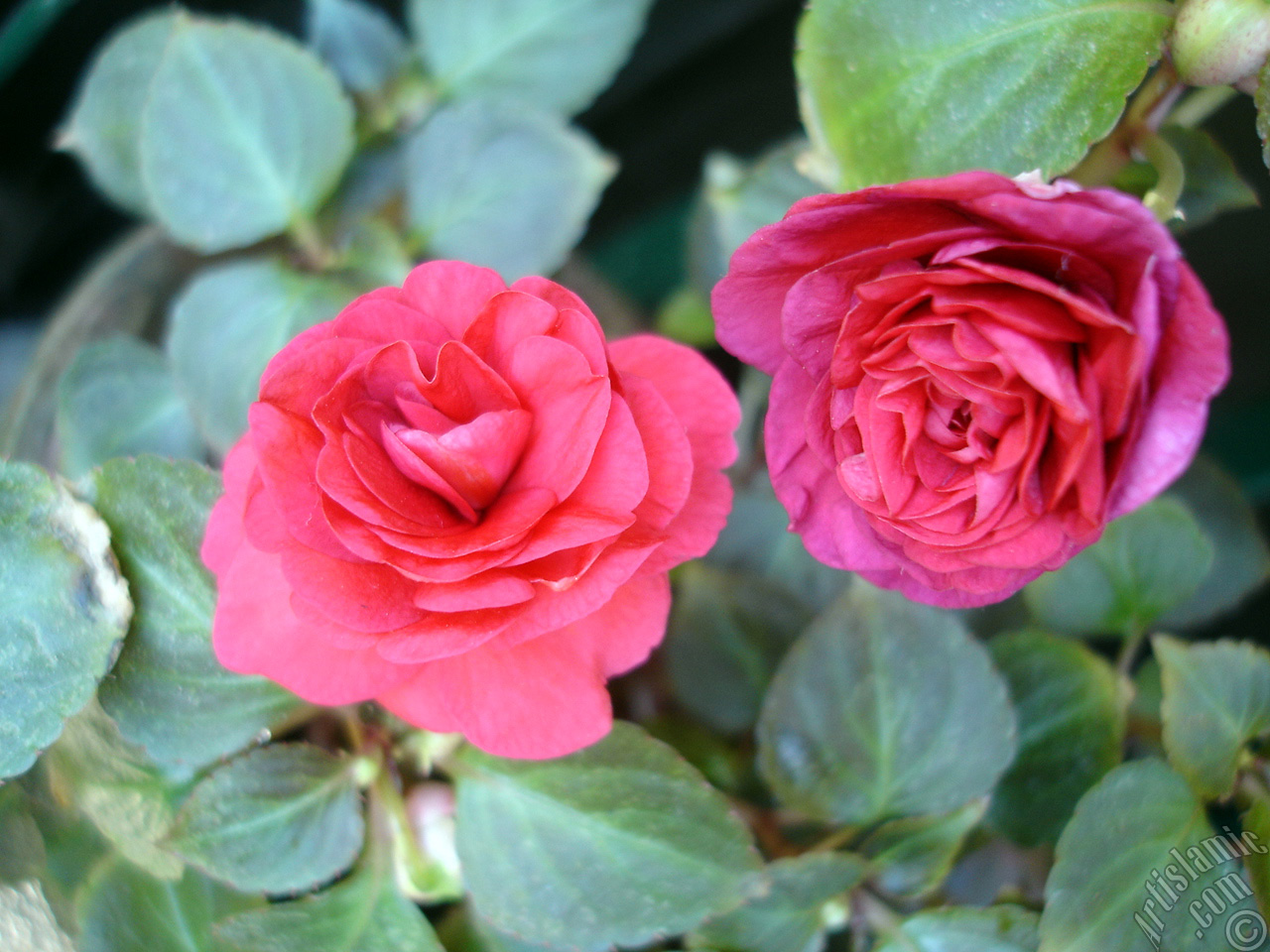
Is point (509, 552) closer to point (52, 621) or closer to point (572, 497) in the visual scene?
point (572, 497)

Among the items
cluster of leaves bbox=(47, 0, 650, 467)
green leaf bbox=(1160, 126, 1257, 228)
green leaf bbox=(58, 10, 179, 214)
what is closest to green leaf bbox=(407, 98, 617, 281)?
cluster of leaves bbox=(47, 0, 650, 467)

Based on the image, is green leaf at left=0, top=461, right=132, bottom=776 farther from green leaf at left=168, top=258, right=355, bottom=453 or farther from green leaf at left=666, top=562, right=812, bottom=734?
green leaf at left=666, top=562, right=812, bottom=734

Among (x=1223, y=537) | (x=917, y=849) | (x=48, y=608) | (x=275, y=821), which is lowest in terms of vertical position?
(x=1223, y=537)

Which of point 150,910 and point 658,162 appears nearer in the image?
point 150,910

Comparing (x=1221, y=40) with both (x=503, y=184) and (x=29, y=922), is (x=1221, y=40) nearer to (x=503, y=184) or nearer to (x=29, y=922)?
(x=503, y=184)

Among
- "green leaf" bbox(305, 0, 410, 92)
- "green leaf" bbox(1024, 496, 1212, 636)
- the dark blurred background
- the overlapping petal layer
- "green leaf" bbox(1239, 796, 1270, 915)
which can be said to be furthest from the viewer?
the dark blurred background

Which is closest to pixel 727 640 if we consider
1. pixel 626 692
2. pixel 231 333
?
pixel 626 692

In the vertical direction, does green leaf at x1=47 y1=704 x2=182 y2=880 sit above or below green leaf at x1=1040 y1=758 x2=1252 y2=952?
above

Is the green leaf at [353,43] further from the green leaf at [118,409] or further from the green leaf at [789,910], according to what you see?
the green leaf at [789,910]
